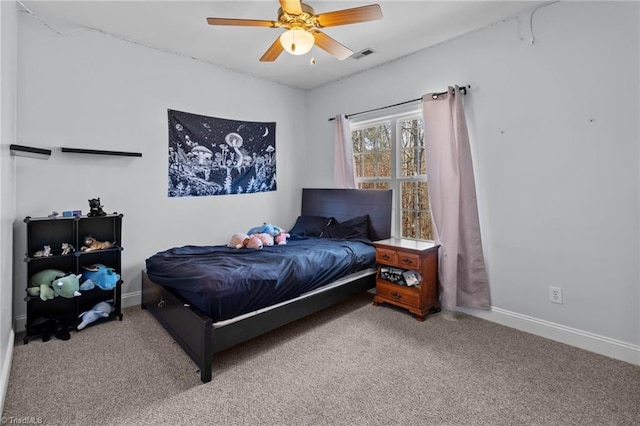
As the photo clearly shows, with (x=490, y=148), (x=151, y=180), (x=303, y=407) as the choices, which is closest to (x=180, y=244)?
(x=151, y=180)

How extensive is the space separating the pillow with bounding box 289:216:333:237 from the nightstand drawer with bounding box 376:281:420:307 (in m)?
1.02

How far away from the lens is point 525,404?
5.54 feet

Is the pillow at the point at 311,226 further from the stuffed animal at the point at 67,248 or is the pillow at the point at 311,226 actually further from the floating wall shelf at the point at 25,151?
the floating wall shelf at the point at 25,151

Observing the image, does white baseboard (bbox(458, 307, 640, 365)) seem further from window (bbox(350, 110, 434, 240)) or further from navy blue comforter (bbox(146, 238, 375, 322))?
navy blue comforter (bbox(146, 238, 375, 322))

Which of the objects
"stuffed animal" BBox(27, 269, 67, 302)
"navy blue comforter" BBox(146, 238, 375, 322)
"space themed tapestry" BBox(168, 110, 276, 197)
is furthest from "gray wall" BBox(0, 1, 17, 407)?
"space themed tapestry" BBox(168, 110, 276, 197)

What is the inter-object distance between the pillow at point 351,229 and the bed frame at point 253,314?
84 mm

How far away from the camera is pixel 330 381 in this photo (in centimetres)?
189

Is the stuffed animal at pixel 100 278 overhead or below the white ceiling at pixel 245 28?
below

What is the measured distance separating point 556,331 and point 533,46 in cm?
222

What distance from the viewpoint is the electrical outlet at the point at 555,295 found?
7.90ft

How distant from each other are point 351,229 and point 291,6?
2.24 m

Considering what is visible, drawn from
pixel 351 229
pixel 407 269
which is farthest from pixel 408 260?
pixel 351 229

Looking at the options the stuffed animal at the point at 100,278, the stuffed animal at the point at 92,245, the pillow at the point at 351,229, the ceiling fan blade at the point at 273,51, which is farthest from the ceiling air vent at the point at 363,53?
the stuffed animal at the point at 100,278

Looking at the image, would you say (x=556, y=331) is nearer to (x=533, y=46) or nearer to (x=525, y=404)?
(x=525, y=404)
